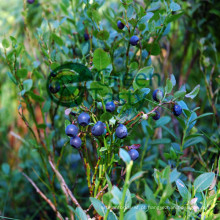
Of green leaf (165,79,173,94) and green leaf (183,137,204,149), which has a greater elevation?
green leaf (165,79,173,94)

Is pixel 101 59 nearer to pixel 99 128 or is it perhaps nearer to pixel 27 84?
pixel 99 128

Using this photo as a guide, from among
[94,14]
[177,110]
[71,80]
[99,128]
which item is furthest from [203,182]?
[94,14]

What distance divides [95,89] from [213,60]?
892 millimetres

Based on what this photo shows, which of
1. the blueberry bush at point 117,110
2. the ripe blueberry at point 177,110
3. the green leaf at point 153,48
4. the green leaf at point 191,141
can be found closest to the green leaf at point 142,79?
the blueberry bush at point 117,110

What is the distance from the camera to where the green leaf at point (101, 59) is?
22.7 inches

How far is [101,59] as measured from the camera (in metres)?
0.59

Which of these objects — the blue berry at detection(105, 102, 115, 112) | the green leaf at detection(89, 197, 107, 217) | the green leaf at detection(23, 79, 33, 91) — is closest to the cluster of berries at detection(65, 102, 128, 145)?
the blue berry at detection(105, 102, 115, 112)

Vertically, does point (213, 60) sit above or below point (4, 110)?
above

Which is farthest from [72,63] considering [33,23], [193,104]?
[33,23]

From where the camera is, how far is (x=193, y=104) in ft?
3.80

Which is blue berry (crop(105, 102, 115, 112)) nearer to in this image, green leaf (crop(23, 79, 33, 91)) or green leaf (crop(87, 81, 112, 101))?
green leaf (crop(87, 81, 112, 101))

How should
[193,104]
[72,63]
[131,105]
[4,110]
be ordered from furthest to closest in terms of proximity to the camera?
[4,110] < [193,104] < [72,63] < [131,105]

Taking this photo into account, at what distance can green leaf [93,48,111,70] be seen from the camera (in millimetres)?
576

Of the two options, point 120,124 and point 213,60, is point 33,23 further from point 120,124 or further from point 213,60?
point 120,124
